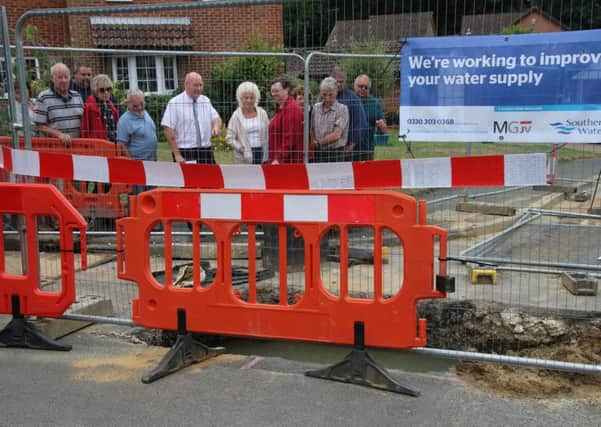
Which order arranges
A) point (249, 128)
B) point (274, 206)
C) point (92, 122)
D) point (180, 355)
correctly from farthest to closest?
point (92, 122) < point (249, 128) < point (180, 355) < point (274, 206)

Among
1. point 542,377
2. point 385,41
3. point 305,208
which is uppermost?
point 385,41

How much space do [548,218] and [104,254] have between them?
6.70m

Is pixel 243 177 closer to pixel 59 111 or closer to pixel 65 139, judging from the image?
pixel 65 139

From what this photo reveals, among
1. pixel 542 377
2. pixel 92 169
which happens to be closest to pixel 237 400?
pixel 542 377

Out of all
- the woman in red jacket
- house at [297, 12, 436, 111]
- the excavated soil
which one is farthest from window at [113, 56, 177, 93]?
the excavated soil

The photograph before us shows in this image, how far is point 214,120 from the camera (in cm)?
704

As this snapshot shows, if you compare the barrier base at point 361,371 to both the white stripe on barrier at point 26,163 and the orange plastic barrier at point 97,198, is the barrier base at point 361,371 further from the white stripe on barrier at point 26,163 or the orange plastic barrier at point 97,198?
the orange plastic barrier at point 97,198

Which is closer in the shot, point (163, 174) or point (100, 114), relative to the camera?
point (163, 174)

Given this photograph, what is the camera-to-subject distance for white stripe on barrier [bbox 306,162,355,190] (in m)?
5.07

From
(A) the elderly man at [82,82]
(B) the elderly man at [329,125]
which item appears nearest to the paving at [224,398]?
(B) the elderly man at [329,125]

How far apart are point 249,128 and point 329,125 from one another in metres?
0.92

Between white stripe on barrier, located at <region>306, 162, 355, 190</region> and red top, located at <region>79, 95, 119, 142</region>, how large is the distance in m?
3.67

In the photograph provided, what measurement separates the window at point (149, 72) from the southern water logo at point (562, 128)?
4196mm

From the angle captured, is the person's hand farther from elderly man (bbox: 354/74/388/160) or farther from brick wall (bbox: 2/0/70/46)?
brick wall (bbox: 2/0/70/46)
